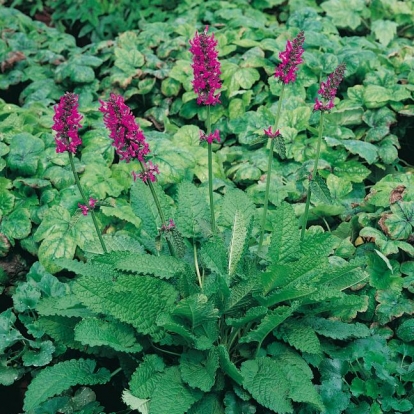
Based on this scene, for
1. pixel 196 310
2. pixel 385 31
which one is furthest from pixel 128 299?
pixel 385 31

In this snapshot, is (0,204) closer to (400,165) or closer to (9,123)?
(9,123)

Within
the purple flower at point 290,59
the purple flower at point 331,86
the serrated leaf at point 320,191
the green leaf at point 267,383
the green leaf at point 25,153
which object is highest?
the purple flower at point 290,59

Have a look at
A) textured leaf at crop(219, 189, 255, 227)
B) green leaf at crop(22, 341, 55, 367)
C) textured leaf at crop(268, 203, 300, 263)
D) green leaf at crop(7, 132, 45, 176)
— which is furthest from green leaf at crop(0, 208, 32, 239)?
textured leaf at crop(268, 203, 300, 263)

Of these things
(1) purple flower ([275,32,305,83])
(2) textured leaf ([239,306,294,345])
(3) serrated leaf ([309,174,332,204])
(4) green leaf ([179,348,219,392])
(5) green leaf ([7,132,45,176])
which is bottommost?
(4) green leaf ([179,348,219,392])

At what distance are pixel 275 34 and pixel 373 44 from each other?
0.84 m

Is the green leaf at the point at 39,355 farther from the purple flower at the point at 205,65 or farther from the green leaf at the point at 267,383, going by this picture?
the purple flower at the point at 205,65

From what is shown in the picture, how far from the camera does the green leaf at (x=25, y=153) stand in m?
3.67

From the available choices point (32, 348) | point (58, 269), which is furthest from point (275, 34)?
point (32, 348)

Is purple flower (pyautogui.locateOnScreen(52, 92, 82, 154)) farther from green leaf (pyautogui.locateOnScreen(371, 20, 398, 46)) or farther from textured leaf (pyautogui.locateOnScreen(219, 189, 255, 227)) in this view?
green leaf (pyautogui.locateOnScreen(371, 20, 398, 46))

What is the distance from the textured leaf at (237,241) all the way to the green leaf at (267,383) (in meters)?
0.44

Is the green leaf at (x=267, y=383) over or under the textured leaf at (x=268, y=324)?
under

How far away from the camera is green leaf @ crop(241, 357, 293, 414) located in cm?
235

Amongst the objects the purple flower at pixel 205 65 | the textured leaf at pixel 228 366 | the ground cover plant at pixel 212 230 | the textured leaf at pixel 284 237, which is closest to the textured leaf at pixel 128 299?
the ground cover plant at pixel 212 230

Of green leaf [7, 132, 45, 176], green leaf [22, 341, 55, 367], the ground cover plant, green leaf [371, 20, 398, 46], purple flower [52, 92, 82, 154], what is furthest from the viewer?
green leaf [371, 20, 398, 46]
